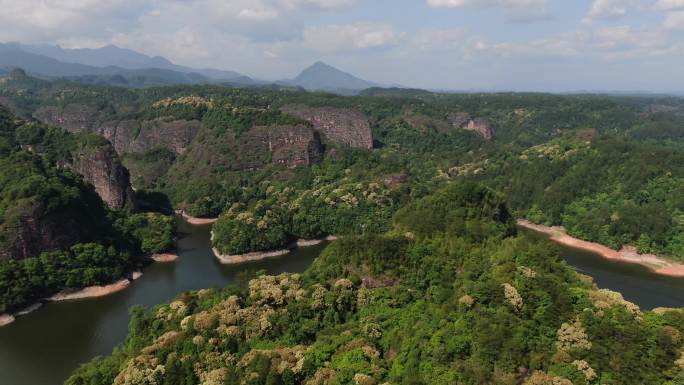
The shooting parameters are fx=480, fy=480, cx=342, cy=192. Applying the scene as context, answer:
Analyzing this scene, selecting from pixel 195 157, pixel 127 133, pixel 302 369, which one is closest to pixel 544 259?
pixel 302 369

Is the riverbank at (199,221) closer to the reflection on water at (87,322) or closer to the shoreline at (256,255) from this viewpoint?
the shoreline at (256,255)

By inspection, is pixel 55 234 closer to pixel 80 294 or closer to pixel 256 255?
pixel 80 294

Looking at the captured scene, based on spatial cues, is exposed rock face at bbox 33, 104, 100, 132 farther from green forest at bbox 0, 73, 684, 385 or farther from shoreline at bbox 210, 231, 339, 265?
shoreline at bbox 210, 231, 339, 265

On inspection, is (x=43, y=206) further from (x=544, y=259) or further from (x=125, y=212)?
(x=544, y=259)

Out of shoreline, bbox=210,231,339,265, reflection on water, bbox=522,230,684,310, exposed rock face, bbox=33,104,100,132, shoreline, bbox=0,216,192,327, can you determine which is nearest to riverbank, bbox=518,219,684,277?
reflection on water, bbox=522,230,684,310

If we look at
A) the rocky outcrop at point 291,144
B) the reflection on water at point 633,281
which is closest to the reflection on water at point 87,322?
the rocky outcrop at point 291,144
